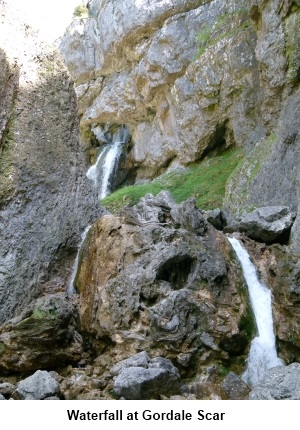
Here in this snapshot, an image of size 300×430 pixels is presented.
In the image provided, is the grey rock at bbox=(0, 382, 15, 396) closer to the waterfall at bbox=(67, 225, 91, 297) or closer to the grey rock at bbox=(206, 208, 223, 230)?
the waterfall at bbox=(67, 225, 91, 297)

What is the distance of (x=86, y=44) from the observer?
3288 centimetres

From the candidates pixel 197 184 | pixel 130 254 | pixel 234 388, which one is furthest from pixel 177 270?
pixel 197 184

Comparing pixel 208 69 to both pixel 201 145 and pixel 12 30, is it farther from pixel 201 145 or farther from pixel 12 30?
pixel 12 30

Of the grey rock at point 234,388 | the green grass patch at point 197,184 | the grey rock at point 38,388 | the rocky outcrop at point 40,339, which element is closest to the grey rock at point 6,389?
the grey rock at point 38,388

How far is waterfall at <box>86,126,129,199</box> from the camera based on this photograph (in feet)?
98.4

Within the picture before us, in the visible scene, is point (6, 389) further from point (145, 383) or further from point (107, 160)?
point (107, 160)

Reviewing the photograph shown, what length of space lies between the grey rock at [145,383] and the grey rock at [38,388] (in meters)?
0.90

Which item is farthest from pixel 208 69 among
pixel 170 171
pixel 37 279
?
pixel 37 279

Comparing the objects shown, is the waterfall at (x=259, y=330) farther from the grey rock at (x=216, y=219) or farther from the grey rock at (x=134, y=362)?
the grey rock at (x=216, y=219)

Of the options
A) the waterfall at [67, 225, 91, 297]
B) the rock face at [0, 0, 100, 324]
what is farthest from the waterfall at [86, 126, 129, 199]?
the waterfall at [67, 225, 91, 297]

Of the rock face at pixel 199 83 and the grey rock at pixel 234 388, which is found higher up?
the rock face at pixel 199 83

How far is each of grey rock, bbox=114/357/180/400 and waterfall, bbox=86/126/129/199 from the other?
2283 centimetres

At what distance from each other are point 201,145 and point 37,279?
15.4 m

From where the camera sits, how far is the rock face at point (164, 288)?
25.1 feet
